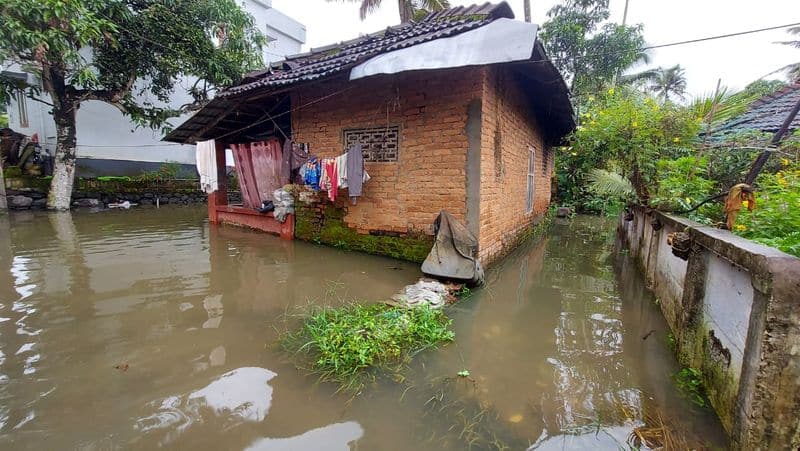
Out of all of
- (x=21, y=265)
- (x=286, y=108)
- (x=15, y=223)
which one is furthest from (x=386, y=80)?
(x=15, y=223)

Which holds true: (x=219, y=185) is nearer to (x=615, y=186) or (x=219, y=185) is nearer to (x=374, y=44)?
(x=374, y=44)

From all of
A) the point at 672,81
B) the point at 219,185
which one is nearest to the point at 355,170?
the point at 219,185

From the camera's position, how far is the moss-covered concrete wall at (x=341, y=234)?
5426mm

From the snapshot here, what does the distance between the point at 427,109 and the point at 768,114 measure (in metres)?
7.44

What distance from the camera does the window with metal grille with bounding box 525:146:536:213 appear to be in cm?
843

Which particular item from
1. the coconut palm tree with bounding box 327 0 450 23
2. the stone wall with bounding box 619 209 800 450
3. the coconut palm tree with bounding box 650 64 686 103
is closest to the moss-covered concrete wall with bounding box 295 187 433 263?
the stone wall with bounding box 619 209 800 450

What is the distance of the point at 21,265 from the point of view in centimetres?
509

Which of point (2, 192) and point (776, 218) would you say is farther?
point (2, 192)

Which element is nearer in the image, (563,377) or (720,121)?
(563,377)

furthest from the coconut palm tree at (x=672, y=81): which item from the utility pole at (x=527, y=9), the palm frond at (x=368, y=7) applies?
the palm frond at (x=368, y=7)

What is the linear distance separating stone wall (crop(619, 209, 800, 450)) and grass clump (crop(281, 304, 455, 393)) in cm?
184

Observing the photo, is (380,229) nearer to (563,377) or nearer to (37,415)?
(563,377)

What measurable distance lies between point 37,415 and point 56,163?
42.1 ft

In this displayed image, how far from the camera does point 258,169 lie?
7.87 meters
